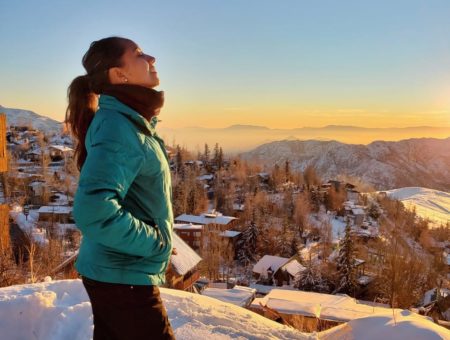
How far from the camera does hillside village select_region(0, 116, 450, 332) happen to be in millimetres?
10664

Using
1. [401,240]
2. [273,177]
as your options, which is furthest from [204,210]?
[401,240]

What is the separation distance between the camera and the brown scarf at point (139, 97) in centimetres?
126

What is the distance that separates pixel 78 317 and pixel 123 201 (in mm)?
1565

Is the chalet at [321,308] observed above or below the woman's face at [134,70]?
below

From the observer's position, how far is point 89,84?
1.35 meters

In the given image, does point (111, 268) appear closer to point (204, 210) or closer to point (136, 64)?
point (136, 64)

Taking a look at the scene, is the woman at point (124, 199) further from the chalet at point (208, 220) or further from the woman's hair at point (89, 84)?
the chalet at point (208, 220)

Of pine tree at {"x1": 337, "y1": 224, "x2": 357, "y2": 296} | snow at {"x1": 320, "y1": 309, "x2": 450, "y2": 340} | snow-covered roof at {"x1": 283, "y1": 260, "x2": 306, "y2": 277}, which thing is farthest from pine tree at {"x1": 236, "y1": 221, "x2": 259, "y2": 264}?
snow at {"x1": 320, "y1": 309, "x2": 450, "y2": 340}

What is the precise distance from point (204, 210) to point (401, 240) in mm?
17806

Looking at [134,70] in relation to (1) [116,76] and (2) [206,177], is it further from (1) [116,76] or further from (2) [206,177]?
(2) [206,177]

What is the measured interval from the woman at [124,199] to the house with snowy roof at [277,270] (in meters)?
22.4

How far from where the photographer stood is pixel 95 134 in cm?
119

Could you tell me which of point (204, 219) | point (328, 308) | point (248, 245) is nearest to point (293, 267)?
point (248, 245)

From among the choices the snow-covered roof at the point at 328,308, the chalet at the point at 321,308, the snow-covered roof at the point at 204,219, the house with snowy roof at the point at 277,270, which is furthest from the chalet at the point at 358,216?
the snow-covered roof at the point at 328,308
